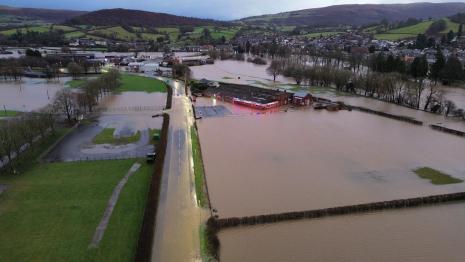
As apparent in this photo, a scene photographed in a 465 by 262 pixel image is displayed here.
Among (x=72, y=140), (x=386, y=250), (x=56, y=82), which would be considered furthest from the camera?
(x=56, y=82)

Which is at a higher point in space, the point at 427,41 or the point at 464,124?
the point at 427,41

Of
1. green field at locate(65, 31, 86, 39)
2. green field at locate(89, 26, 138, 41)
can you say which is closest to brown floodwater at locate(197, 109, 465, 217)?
green field at locate(89, 26, 138, 41)

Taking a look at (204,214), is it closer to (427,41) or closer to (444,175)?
(444,175)

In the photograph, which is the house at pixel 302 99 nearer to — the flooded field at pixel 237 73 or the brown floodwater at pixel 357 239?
the flooded field at pixel 237 73

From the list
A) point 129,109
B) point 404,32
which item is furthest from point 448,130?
point 404,32

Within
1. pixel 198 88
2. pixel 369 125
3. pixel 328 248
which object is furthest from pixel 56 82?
pixel 328 248

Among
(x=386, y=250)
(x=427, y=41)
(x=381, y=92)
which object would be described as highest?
(x=427, y=41)

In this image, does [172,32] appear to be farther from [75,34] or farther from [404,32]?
[404,32]
